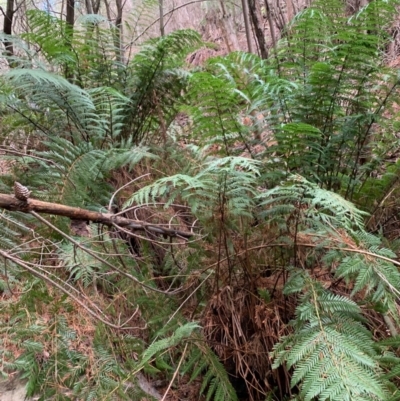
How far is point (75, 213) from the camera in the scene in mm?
1364

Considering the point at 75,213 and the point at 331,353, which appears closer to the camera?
the point at 331,353

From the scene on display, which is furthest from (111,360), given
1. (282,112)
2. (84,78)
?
(84,78)

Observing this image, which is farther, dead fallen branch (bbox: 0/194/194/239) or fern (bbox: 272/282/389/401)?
dead fallen branch (bbox: 0/194/194/239)

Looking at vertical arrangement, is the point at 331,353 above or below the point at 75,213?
below

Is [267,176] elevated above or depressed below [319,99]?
below

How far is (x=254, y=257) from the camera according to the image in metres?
1.43

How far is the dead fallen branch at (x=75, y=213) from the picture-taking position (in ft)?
3.95

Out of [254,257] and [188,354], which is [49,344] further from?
[254,257]

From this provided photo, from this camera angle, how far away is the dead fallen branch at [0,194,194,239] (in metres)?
1.21

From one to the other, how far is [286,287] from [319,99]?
0.77 meters

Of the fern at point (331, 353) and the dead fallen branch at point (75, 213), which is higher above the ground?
the dead fallen branch at point (75, 213)

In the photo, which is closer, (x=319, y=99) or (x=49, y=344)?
(x=49, y=344)

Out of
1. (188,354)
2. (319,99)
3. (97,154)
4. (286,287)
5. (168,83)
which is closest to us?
(286,287)

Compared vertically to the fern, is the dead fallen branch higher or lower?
higher
